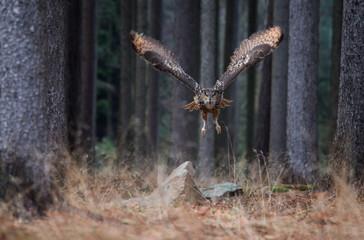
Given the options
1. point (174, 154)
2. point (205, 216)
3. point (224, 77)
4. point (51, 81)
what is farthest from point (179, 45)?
point (205, 216)

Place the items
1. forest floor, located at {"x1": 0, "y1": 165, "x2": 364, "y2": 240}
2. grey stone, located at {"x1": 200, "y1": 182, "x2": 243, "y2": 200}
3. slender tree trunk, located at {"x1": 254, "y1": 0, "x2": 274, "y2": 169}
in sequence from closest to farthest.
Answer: forest floor, located at {"x1": 0, "y1": 165, "x2": 364, "y2": 240}, grey stone, located at {"x1": 200, "y1": 182, "x2": 243, "y2": 200}, slender tree trunk, located at {"x1": 254, "y1": 0, "x2": 274, "y2": 169}

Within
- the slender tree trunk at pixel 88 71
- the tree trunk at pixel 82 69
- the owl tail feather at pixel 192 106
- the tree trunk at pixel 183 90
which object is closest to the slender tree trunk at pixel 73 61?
the tree trunk at pixel 82 69

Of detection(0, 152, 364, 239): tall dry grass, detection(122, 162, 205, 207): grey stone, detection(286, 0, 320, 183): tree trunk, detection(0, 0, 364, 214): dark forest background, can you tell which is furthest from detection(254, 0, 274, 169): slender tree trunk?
detection(0, 152, 364, 239): tall dry grass

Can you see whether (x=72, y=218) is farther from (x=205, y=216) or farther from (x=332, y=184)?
(x=332, y=184)

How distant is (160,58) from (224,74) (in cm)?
133

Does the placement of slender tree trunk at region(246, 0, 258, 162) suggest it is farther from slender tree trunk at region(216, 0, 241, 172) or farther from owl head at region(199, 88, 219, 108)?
owl head at region(199, 88, 219, 108)

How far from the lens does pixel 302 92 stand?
992cm

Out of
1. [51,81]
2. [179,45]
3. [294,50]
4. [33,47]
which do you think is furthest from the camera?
[179,45]

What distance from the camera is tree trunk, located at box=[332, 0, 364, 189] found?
662cm

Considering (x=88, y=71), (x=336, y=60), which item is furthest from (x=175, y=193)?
(x=88, y=71)

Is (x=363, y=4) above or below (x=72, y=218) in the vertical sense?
above

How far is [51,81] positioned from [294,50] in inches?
244

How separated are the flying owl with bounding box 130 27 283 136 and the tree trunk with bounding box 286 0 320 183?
186 centimetres

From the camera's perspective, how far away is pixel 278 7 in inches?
483
